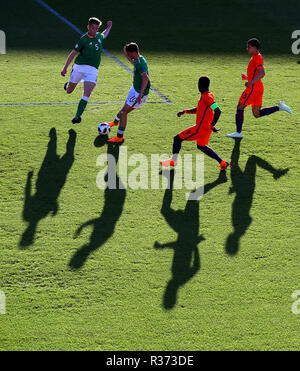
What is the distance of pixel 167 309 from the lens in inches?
226

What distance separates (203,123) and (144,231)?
7.00ft

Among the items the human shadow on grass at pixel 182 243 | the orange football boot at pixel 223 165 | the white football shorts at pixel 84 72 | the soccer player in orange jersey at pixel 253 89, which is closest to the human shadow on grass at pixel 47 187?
the white football shorts at pixel 84 72

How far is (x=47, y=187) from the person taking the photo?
7.98m

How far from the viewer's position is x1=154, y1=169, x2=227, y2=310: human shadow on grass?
20.0 ft

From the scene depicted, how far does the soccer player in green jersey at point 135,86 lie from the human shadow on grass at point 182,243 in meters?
1.62

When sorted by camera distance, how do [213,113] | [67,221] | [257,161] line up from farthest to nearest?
1. [257,161]
2. [213,113]
3. [67,221]

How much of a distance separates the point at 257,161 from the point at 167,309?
13.1 feet

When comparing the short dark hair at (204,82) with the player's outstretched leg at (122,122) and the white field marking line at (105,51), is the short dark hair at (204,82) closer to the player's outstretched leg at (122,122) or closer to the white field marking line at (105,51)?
the player's outstretched leg at (122,122)

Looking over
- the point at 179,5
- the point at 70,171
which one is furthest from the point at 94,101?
the point at 179,5

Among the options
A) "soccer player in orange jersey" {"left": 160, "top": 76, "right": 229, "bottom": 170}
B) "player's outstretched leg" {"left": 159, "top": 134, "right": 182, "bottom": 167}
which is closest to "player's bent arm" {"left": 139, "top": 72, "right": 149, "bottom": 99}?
"soccer player in orange jersey" {"left": 160, "top": 76, "right": 229, "bottom": 170}

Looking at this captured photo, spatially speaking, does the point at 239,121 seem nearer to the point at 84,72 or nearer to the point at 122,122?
the point at 122,122

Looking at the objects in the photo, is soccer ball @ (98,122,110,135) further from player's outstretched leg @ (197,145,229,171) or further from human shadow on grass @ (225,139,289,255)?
human shadow on grass @ (225,139,289,255)

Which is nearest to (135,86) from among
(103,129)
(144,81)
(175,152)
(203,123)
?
(144,81)
